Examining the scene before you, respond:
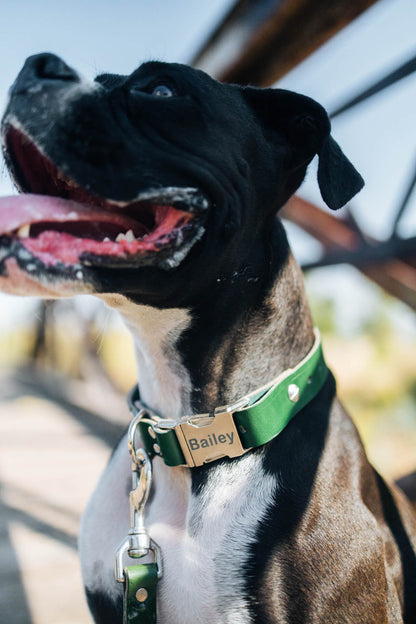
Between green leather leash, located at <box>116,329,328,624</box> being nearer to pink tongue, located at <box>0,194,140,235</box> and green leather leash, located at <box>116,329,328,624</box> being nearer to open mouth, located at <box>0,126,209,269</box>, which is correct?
open mouth, located at <box>0,126,209,269</box>

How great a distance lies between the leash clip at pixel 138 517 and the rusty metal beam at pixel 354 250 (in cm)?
176

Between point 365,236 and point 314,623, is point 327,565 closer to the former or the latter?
point 314,623

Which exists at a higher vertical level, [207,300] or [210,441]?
[207,300]

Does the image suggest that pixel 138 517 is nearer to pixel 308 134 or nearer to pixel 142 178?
pixel 142 178

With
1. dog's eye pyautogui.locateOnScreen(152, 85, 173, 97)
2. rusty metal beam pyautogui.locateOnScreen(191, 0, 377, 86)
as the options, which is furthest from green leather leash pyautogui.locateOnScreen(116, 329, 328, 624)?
rusty metal beam pyautogui.locateOnScreen(191, 0, 377, 86)

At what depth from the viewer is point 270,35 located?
2.33 meters

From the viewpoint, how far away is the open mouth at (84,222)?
1.35 m

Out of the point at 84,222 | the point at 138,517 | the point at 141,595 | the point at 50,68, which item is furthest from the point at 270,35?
the point at 141,595

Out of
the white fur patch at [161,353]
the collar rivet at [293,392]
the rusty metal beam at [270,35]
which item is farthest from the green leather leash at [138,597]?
the rusty metal beam at [270,35]

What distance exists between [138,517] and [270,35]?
188 centimetres

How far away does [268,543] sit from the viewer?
59.3 inches

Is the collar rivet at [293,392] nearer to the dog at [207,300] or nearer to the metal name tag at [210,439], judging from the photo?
the dog at [207,300]

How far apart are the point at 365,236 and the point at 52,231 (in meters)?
2.23

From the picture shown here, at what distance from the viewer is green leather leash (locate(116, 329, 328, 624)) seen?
152 cm
